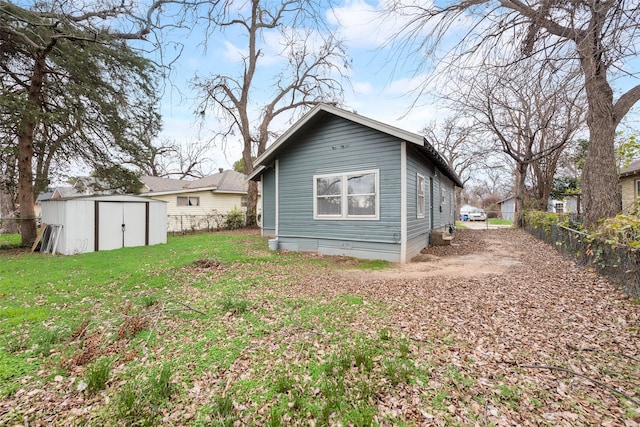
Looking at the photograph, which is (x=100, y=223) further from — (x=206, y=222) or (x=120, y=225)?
(x=206, y=222)

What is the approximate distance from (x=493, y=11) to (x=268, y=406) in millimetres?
6262

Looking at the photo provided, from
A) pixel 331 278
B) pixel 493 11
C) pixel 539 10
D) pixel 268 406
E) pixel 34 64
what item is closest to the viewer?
pixel 268 406

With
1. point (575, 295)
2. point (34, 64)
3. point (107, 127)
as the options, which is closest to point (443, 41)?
point (575, 295)

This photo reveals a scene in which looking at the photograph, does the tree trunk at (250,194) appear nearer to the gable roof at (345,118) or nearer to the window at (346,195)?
the gable roof at (345,118)

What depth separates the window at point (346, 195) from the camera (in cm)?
819

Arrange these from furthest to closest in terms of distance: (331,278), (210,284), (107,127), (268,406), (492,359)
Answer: (107,127) < (331,278) < (210,284) < (492,359) < (268,406)

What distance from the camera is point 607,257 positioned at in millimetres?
5070

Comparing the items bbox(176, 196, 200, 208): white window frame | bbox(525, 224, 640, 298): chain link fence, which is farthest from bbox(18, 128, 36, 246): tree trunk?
bbox(525, 224, 640, 298): chain link fence

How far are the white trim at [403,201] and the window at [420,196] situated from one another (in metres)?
1.63

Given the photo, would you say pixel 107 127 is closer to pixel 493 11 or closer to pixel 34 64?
pixel 34 64

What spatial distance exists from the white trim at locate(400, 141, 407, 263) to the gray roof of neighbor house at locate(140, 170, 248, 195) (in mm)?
13778

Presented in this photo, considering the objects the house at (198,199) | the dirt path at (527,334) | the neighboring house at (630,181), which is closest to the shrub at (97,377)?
the dirt path at (527,334)

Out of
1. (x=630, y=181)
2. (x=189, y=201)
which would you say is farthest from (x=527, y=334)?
(x=189, y=201)

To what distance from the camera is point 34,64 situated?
10172 mm
